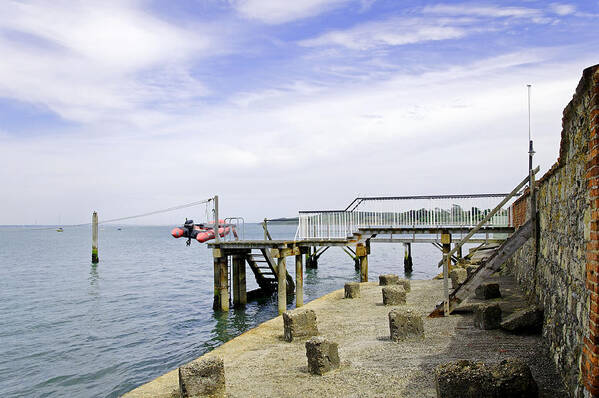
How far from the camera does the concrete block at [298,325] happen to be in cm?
1177

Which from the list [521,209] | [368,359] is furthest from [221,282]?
[368,359]

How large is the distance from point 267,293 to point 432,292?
9.86 m

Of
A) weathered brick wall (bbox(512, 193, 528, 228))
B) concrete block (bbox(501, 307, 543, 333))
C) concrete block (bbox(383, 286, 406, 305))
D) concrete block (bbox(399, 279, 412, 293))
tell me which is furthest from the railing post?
concrete block (bbox(501, 307, 543, 333))

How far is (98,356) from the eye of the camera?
15.7 meters

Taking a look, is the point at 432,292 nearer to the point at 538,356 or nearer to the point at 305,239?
the point at 305,239

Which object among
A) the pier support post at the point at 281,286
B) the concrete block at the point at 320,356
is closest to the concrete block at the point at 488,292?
the concrete block at the point at 320,356

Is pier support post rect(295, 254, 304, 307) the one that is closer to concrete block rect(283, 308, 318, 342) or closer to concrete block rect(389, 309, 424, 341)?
concrete block rect(283, 308, 318, 342)

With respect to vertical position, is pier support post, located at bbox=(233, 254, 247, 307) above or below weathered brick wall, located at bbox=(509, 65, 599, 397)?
below

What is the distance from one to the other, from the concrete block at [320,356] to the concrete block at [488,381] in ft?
8.68

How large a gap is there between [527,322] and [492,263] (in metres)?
2.03

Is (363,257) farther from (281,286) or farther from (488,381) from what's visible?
(488,381)

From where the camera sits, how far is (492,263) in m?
11.3

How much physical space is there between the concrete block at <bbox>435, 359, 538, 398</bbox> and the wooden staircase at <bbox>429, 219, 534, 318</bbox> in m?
4.87

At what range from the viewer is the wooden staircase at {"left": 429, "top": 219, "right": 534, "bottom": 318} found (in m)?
10.6
